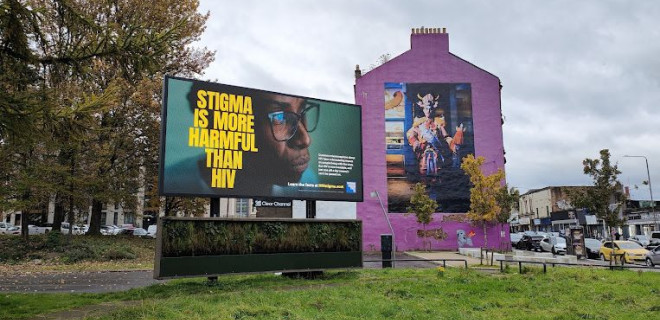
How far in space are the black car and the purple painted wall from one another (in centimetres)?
652

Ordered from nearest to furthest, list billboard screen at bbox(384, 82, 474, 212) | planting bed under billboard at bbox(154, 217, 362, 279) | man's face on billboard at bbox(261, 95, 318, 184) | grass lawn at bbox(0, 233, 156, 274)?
planting bed under billboard at bbox(154, 217, 362, 279), man's face on billboard at bbox(261, 95, 318, 184), grass lawn at bbox(0, 233, 156, 274), billboard screen at bbox(384, 82, 474, 212)

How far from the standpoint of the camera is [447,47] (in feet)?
132

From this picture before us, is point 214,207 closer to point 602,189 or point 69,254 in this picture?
point 69,254

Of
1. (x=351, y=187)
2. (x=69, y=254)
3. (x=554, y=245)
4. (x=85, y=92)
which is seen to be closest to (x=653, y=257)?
(x=554, y=245)

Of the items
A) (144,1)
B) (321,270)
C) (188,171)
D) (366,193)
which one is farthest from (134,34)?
(366,193)

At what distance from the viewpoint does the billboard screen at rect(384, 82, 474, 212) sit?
1516 inches

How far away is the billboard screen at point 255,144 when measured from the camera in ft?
45.5

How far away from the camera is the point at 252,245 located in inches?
575

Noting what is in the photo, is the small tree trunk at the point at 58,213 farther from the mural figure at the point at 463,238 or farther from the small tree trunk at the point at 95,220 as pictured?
the mural figure at the point at 463,238

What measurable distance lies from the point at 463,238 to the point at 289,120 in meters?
26.2

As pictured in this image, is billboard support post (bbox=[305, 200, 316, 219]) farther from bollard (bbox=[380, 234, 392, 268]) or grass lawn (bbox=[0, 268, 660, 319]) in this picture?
bollard (bbox=[380, 234, 392, 268])

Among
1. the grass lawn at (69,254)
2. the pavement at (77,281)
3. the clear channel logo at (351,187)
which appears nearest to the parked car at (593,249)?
the clear channel logo at (351,187)

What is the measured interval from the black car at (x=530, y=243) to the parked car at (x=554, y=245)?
235cm

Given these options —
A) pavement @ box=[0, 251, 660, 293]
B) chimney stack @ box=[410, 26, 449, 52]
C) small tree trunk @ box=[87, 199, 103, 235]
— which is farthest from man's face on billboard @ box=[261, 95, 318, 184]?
chimney stack @ box=[410, 26, 449, 52]
